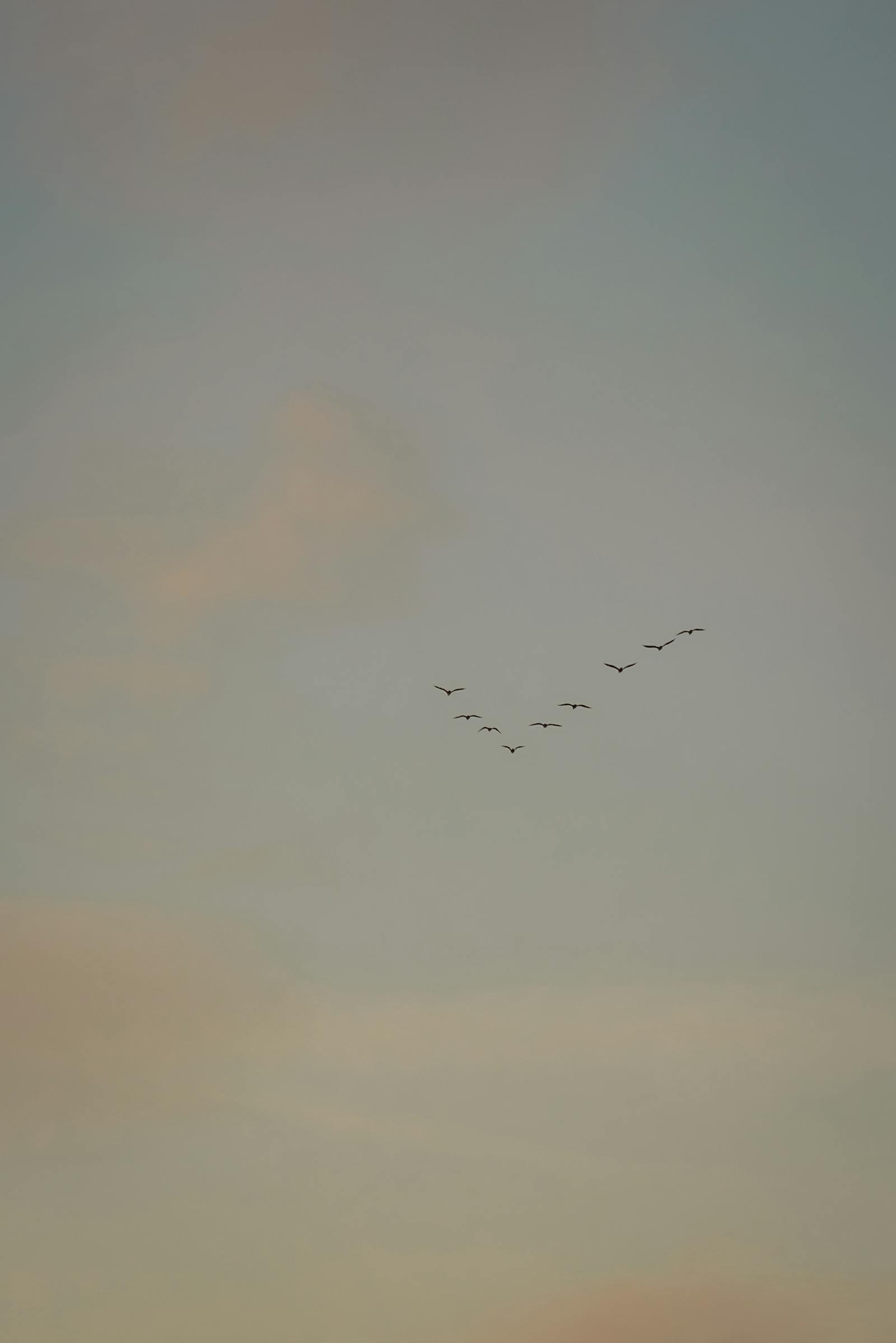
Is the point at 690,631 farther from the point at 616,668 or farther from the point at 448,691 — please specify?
the point at 448,691

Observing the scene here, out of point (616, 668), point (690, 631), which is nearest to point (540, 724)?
point (616, 668)

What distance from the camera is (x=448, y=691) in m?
189

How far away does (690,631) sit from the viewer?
6486 inches

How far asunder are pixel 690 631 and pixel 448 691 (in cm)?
4092

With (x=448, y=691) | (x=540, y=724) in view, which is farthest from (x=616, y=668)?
(x=448, y=691)

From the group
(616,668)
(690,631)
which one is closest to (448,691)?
(616,668)

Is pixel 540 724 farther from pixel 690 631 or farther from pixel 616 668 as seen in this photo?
pixel 690 631

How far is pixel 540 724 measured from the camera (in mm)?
185750

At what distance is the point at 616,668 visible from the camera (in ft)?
587

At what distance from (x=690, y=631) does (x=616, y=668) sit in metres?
16.9

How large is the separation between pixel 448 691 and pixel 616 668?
2639 centimetres

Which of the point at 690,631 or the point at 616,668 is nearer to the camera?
the point at 690,631

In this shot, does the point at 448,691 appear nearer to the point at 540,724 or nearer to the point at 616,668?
the point at 540,724
